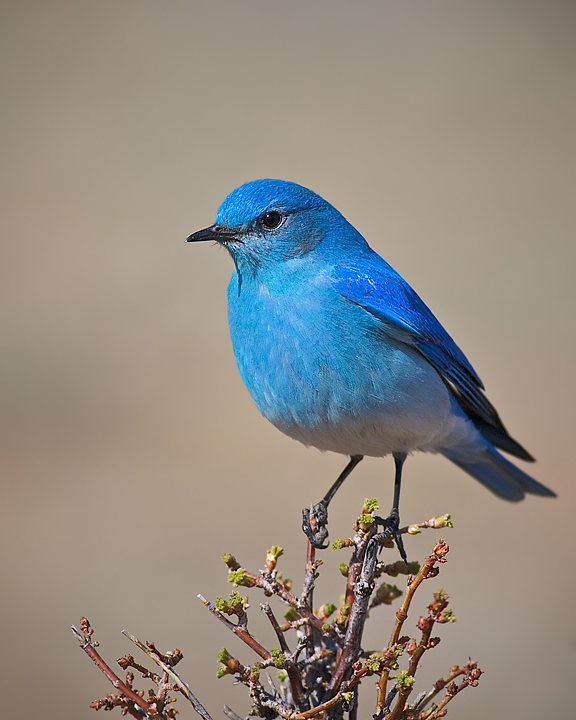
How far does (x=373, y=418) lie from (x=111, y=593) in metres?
4.33

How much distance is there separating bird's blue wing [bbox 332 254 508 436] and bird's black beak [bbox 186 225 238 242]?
449 millimetres

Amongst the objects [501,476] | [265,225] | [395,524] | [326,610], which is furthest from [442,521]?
[501,476]

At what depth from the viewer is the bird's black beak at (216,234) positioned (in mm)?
3037

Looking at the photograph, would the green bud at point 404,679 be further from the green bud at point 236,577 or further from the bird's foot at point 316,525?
the bird's foot at point 316,525

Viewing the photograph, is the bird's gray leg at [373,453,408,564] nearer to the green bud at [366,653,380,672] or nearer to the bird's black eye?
the green bud at [366,653,380,672]

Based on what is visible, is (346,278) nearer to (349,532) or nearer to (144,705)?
(144,705)

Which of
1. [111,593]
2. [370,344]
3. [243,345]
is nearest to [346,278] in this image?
[370,344]

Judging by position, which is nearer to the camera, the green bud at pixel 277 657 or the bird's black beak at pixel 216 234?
the green bud at pixel 277 657

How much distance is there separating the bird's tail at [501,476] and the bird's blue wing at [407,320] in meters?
0.32

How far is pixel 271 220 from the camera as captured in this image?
3.15m

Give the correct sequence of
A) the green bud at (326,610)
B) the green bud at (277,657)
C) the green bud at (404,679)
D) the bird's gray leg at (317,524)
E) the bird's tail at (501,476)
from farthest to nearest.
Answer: the bird's tail at (501,476) → the bird's gray leg at (317,524) → the green bud at (326,610) → the green bud at (277,657) → the green bud at (404,679)

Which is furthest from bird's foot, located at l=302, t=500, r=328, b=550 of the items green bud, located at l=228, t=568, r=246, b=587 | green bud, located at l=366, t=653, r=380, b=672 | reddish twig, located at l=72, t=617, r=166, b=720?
reddish twig, located at l=72, t=617, r=166, b=720

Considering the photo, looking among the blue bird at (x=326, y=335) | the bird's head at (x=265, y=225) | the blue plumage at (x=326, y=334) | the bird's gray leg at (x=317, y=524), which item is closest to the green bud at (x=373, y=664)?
the bird's gray leg at (x=317, y=524)

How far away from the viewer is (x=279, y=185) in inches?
124
